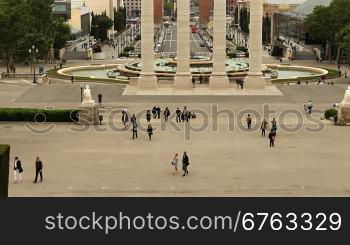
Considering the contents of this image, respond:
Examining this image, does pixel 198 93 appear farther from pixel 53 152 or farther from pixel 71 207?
pixel 71 207

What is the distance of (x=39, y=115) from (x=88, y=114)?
137 inches

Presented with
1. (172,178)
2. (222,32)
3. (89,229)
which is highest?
(222,32)

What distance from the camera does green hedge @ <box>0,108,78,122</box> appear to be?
47562mm

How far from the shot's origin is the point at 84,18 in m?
162

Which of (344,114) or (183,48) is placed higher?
(183,48)

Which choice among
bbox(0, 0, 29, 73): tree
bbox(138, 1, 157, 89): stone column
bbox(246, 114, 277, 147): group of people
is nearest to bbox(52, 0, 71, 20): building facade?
bbox(0, 0, 29, 73): tree

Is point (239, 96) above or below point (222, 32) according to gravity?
below

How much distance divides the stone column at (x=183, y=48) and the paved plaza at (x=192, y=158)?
1247 centimetres

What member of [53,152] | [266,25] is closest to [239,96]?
[53,152]

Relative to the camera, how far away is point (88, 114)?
47.6 m

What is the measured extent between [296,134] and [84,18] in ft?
407

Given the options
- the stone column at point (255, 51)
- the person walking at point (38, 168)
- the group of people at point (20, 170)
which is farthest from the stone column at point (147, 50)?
the person walking at point (38, 168)

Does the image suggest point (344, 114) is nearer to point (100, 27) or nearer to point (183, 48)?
point (183, 48)

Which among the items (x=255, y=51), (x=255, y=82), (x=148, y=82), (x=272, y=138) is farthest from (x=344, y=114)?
(x=148, y=82)
